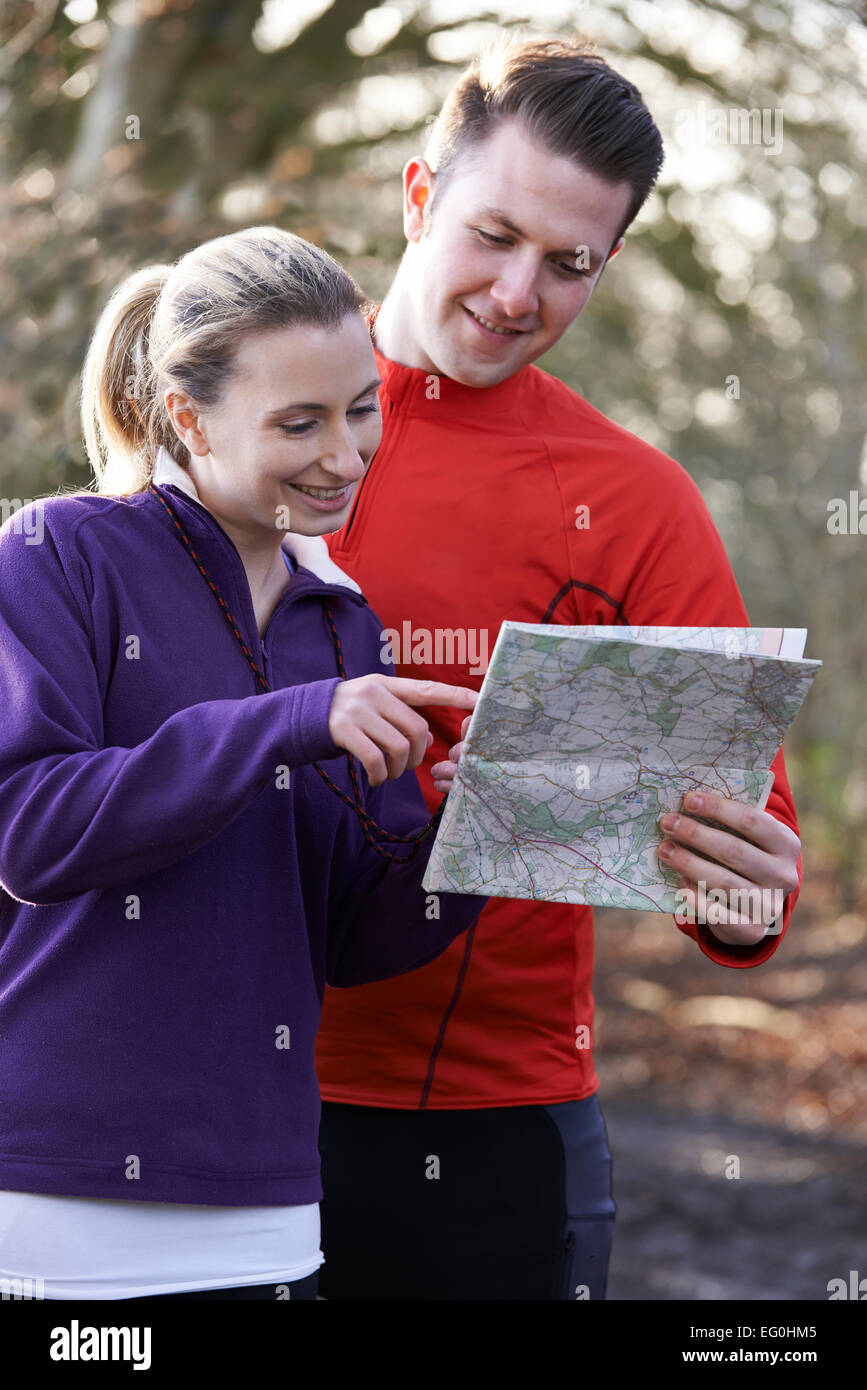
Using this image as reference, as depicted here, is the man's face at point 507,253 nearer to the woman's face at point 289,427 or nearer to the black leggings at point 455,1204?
the woman's face at point 289,427

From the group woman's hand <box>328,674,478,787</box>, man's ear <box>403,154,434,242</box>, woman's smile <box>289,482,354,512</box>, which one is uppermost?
man's ear <box>403,154,434,242</box>

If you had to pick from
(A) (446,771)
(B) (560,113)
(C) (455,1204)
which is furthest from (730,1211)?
(B) (560,113)

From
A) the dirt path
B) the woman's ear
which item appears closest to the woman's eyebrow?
the woman's ear

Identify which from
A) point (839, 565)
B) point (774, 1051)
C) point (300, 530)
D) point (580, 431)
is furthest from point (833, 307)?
point (300, 530)

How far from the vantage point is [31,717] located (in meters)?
1.88

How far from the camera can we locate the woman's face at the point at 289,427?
6.83ft

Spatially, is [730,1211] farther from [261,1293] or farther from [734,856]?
[261,1293]

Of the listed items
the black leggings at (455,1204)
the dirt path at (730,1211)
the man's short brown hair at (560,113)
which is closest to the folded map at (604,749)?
the black leggings at (455,1204)

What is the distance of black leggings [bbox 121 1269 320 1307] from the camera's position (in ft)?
6.44

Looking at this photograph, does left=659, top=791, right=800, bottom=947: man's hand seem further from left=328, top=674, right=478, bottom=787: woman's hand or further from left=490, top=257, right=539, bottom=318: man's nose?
left=490, top=257, right=539, bottom=318: man's nose

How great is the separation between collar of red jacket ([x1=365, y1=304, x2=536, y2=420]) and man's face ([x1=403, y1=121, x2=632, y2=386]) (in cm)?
3

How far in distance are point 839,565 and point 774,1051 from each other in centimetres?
398

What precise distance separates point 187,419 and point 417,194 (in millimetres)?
817
